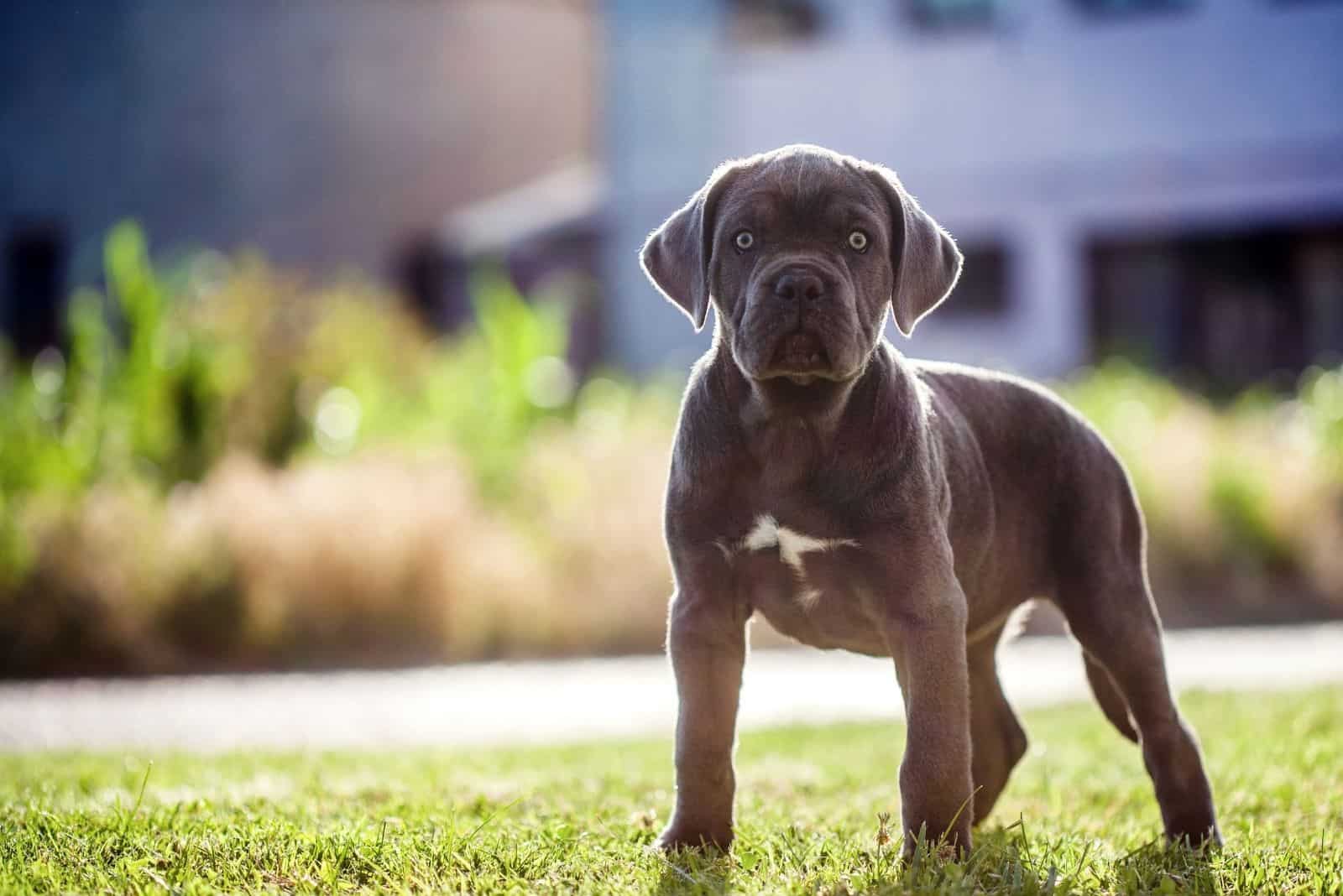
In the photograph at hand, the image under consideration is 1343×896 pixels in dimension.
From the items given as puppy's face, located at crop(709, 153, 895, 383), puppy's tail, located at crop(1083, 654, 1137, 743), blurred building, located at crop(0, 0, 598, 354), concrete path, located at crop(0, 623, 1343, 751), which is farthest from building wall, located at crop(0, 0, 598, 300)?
puppy's face, located at crop(709, 153, 895, 383)

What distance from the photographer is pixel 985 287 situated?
23.1 m

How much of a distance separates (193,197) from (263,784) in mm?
24674

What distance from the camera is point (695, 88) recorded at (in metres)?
23.4

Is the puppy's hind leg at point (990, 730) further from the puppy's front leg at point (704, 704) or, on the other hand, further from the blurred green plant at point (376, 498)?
the blurred green plant at point (376, 498)

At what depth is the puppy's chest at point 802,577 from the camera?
395cm

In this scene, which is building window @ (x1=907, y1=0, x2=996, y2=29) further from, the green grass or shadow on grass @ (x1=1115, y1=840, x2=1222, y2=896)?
shadow on grass @ (x1=1115, y1=840, x2=1222, y2=896)

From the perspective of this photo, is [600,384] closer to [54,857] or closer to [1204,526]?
[1204,526]

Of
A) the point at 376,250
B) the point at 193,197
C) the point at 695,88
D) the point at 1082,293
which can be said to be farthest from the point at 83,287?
the point at 1082,293

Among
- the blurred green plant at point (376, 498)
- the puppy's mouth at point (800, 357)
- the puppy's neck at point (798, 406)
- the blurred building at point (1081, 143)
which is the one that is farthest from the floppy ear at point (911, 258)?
the blurred building at point (1081, 143)

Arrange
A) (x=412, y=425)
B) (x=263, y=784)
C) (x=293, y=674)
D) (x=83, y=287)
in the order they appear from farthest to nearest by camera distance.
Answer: (x=83, y=287), (x=412, y=425), (x=293, y=674), (x=263, y=784)

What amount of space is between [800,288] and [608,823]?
6.18ft

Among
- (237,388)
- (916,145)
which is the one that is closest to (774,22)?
(916,145)

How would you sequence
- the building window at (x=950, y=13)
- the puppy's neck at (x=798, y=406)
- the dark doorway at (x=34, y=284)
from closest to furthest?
the puppy's neck at (x=798, y=406), the building window at (x=950, y=13), the dark doorway at (x=34, y=284)

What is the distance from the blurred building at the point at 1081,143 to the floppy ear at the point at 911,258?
1715 centimetres
